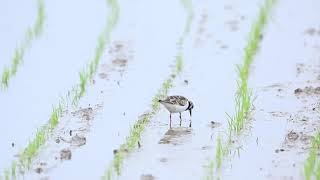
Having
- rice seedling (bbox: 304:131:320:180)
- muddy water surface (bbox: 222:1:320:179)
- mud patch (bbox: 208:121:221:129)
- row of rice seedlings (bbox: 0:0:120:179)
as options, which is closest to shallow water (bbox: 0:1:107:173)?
row of rice seedlings (bbox: 0:0:120:179)

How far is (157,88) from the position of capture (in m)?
7.83

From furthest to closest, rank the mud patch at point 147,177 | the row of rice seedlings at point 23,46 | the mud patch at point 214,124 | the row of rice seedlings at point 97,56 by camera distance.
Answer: the row of rice seedlings at point 23,46 → the row of rice seedlings at point 97,56 → the mud patch at point 214,124 → the mud patch at point 147,177

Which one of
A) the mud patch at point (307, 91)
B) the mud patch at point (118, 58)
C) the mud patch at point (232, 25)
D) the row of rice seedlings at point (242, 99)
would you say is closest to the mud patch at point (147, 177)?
the row of rice seedlings at point (242, 99)

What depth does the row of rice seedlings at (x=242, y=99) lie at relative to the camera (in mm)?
6027

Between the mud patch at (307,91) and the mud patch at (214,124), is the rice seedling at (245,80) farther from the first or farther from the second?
the mud patch at (307,91)

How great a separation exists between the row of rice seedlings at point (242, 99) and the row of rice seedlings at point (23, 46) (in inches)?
92.5

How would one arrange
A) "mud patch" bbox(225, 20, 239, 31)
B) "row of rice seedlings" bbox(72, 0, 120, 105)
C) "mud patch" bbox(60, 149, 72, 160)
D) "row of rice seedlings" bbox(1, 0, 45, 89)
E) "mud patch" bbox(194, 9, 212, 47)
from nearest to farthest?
"mud patch" bbox(60, 149, 72, 160) → "row of rice seedlings" bbox(72, 0, 120, 105) → "row of rice seedlings" bbox(1, 0, 45, 89) → "mud patch" bbox(194, 9, 212, 47) → "mud patch" bbox(225, 20, 239, 31)

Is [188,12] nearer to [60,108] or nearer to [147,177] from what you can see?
[60,108]

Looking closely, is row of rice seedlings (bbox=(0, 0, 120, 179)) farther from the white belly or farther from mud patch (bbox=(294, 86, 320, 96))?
mud patch (bbox=(294, 86, 320, 96))

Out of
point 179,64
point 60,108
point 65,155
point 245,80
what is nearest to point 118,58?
point 179,64

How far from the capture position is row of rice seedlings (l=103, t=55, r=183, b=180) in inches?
225

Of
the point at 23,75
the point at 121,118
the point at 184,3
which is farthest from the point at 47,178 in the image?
the point at 184,3

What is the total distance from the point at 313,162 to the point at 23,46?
469 cm

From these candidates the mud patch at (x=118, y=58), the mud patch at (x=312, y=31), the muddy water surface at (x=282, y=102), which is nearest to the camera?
the muddy water surface at (x=282, y=102)
